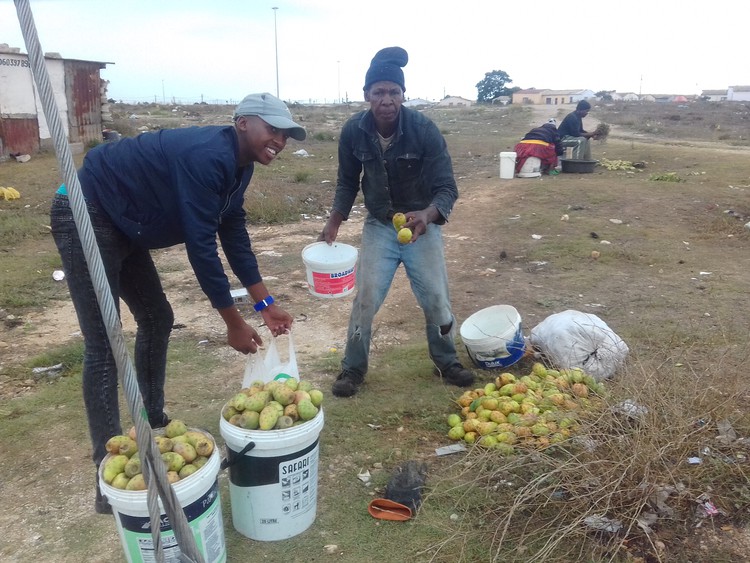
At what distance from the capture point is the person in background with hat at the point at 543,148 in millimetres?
12508

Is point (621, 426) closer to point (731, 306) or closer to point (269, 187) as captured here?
point (731, 306)

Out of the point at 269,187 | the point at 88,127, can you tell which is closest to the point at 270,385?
the point at 269,187

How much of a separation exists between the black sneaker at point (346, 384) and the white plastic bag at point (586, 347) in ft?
4.26

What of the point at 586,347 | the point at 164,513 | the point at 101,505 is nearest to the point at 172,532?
the point at 164,513

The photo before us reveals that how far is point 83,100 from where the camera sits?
15594 mm

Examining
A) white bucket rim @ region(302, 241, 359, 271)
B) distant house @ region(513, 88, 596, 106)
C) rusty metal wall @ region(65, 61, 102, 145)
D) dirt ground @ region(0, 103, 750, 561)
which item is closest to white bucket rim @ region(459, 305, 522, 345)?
dirt ground @ region(0, 103, 750, 561)

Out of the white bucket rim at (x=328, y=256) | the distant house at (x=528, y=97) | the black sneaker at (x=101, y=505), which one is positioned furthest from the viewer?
the distant house at (x=528, y=97)

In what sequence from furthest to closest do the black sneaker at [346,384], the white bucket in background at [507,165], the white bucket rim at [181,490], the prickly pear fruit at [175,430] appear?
the white bucket in background at [507,165]
the black sneaker at [346,384]
the prickly pear fruit at [175,430]
the white bucket rim at [181,490]

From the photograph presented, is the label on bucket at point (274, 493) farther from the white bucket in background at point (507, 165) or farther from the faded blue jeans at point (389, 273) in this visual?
the white bucket in background at point (507, 165)

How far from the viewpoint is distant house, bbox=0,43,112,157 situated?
12.9 metres

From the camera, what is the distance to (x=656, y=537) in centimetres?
234

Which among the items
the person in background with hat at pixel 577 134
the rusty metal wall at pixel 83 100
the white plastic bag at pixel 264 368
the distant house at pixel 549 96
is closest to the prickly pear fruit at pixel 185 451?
the white plastic bag at pixel 264 368

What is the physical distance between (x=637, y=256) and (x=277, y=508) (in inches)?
226

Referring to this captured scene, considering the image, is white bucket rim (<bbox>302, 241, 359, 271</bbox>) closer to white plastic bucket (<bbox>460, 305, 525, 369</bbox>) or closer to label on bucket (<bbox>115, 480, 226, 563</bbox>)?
white plastic bucket (<bbox>460, 305, 525, 369</bbox>)
